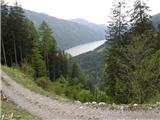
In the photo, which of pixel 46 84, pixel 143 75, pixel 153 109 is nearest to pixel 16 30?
pixel 46 84

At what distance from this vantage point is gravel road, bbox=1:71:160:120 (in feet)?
53.9

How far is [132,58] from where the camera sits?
2542cm

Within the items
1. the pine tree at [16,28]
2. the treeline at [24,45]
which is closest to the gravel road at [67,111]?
the treeline at [24,45]

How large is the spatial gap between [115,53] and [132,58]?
11.1 metres

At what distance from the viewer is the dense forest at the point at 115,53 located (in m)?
25.3

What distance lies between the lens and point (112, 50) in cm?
3734

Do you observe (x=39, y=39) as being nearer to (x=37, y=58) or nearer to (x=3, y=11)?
(x=37, y=58)

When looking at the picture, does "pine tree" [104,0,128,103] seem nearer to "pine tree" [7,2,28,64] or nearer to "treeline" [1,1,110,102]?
"treeline" [1,1,110,102]

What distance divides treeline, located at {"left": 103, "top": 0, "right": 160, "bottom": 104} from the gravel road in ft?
23.2

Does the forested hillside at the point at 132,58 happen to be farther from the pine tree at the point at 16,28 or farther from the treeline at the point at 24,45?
the pine tree at the point at 16,28

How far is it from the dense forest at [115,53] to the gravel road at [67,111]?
283 inches

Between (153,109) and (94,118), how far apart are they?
3318mm

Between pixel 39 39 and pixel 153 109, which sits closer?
pixel 153 109

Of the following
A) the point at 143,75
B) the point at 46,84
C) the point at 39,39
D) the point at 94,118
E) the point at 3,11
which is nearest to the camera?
the point at 94,118
